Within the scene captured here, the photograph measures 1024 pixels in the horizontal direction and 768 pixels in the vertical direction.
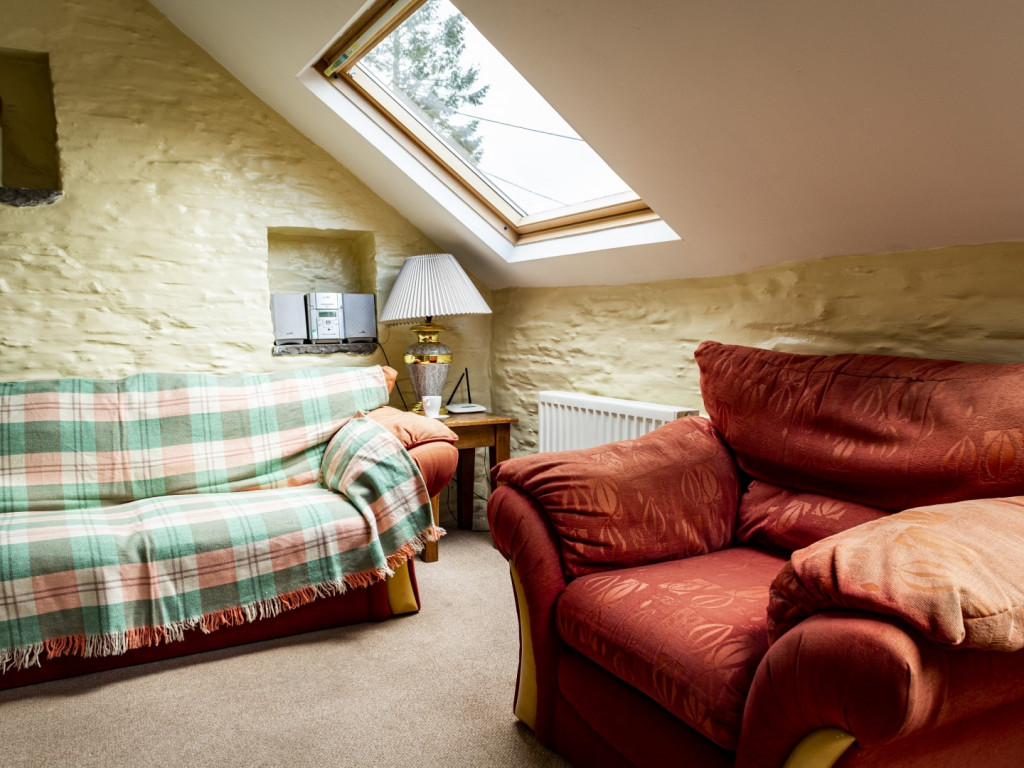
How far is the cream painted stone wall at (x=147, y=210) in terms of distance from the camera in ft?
9.29

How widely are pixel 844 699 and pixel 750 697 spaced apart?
0.61ft

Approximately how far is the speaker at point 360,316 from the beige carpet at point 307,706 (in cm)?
148

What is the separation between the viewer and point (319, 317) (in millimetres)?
3324

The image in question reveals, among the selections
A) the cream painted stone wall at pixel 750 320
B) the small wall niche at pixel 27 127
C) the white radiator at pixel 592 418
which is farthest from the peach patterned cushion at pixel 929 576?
the small wall niche at pixel 27 127

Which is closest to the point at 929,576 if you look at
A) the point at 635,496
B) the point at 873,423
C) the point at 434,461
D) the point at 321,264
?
the point at 873,423

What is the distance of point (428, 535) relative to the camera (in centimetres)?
236

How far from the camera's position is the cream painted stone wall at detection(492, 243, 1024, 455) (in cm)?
177

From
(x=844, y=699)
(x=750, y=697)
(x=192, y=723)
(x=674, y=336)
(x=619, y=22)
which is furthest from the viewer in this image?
(x=674, y=336)

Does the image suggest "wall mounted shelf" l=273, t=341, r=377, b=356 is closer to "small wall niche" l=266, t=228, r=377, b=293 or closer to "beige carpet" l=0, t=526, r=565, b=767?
"small wall niche" l=266, t=228, r=377, b=293

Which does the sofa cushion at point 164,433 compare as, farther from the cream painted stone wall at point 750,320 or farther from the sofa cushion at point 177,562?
the cream painted stone wall at point 750,320

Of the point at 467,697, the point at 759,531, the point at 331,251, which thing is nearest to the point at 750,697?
the point at 759,531

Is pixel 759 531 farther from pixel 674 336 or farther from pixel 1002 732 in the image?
pixel 674 336

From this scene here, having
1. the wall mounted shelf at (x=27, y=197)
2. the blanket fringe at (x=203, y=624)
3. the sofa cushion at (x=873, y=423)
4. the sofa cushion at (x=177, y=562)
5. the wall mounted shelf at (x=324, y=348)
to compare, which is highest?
the wall mounted shelf at (x=27, y=197)

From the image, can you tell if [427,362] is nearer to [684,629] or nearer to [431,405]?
[431,405]
